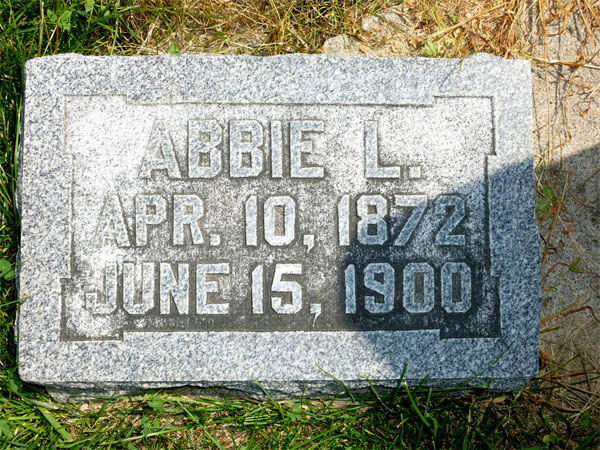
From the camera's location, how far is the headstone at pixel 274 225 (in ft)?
7.00

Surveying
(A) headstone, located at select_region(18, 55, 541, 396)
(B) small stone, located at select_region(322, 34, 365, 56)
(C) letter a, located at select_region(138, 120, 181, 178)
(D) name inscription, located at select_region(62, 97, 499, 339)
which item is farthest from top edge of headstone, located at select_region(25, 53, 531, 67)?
(B) small stone, located at select_region(322, 34, 365, 56)

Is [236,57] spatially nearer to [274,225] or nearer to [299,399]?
[274,225]

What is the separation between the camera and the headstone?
2135mm

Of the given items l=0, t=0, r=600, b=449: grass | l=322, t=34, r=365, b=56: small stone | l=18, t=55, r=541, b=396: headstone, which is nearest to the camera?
l=18, t=55, r=541, b=396: headstone

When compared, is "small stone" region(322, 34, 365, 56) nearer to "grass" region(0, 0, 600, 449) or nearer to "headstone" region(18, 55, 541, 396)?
"grass" region(0, 0, 600, 449)

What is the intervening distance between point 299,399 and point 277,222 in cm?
72

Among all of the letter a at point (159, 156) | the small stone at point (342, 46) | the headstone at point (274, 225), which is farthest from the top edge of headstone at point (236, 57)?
the small stone at point (342, 46)

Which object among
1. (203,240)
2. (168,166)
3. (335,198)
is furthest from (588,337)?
(168,166)

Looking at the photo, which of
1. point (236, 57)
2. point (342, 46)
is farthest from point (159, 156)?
point (342, 46)

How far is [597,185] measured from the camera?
2.55 m

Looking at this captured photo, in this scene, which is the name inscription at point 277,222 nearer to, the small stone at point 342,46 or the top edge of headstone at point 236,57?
the top edge of headstone at point 236,57

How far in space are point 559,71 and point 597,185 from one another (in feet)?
1.82

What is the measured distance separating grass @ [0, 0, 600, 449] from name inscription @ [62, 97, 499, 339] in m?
0.35

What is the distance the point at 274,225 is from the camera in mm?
2170
